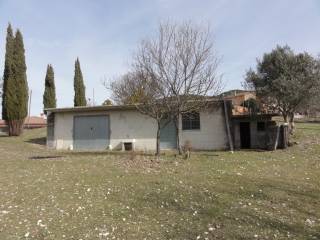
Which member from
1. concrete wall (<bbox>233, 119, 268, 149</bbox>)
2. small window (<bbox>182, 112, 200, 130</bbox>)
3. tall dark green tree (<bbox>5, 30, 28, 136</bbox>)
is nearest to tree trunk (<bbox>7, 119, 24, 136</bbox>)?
tall dark green tree (<bbox>5, 30, 28, 136</bbox>)

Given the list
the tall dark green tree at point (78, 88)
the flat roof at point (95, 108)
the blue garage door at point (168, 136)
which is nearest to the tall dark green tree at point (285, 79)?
the blue garage door at point (168, 136)

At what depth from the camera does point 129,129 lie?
73.7 ft

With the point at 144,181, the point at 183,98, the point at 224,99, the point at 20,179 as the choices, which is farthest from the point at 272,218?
the point at 224,99

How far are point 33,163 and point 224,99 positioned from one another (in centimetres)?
1152

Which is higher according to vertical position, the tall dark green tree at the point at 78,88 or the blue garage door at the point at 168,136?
the tall dark green tree at the point at 78,88

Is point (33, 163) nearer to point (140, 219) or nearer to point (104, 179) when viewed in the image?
point (104, 179)

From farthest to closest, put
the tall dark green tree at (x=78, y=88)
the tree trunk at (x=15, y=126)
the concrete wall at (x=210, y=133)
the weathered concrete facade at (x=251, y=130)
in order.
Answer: the tall dark green tree at (x=78, y=88) < the tree trunk at (x=15, y=126) < the weathered concrete facade at (x=251, y=130) < the concrete wall at (x=210, y=133)

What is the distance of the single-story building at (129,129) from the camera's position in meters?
21.0

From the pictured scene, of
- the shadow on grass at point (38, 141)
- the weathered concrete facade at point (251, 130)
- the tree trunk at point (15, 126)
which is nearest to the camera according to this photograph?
the weathered concrete facade at point (251, 130)

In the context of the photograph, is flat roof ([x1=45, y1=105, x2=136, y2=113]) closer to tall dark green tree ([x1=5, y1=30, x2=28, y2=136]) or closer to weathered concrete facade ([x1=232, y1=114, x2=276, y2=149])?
tall dark green tree ([x1=5, y1=30, x2=28, y2=136])

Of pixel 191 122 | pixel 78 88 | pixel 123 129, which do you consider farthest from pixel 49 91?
pixel 191 122

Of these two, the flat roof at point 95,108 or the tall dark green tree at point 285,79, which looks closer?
the tall dark green tree at point 285,79

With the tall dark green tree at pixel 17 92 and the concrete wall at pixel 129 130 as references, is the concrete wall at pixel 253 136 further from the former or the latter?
the tall dark green tree at pixel 17 92

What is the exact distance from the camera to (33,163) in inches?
547
